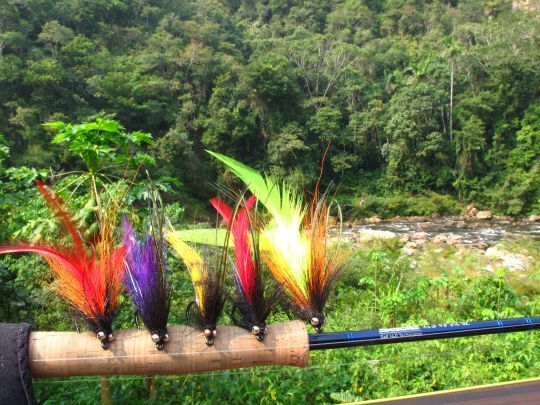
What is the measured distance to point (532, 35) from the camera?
899 inches

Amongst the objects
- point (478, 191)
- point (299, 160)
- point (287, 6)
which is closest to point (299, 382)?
point (299, 160)

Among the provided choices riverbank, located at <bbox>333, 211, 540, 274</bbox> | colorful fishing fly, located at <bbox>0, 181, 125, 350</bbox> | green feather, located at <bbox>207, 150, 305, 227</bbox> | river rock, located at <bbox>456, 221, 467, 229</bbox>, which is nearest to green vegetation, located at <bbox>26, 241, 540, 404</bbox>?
green feather, located at <bbox>207, 150, 305, 227</bbox>

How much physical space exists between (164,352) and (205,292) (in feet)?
0.45

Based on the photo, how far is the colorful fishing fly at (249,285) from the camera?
88 centimetres

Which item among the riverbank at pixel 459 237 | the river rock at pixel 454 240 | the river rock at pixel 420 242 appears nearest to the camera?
the riverbank at pixel 459 237

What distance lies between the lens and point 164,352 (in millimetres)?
811

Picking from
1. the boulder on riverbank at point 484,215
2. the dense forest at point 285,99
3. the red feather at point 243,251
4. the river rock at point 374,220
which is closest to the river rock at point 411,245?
the river rock at point 374,220

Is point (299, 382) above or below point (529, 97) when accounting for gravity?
below

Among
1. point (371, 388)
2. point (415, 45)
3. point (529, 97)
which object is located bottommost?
point (371, 388)

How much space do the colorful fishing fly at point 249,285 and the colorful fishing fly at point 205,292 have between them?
1.6 inches

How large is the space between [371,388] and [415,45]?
32619 mm

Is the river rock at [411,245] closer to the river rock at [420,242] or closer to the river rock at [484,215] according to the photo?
the river rock at [420,242]

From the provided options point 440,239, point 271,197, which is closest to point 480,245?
point 440,239

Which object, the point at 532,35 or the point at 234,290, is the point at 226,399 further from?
the point at 532,35
